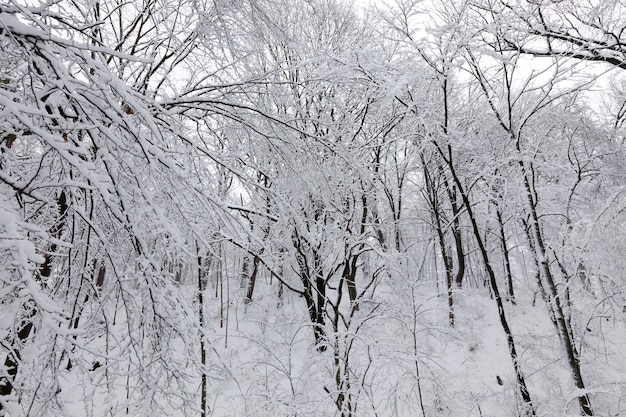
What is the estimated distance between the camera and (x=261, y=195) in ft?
9.74

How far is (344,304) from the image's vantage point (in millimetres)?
12070

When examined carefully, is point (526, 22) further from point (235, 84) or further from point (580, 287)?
point (580, 287)

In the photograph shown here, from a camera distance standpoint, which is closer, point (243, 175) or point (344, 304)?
point (243, 175)

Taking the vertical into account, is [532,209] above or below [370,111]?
below

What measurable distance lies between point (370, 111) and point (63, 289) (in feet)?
21.3

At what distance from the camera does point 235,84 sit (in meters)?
2.67

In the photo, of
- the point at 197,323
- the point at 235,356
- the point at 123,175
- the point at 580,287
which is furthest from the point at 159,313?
the point at 235,356

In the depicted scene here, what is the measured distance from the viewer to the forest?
1508 mm

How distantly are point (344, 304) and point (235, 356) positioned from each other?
13.9 ft

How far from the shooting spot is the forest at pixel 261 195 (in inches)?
59.4

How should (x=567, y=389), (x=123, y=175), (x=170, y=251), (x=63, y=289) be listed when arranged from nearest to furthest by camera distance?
(x=123, y=175) → (x=170, y=251) → (x=63, y=289) → (x=567, y=389)

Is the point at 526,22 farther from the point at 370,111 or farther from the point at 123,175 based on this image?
the point at 123,175

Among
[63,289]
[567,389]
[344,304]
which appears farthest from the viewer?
[344,304]

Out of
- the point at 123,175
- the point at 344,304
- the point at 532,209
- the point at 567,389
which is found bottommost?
the point at 567,389
